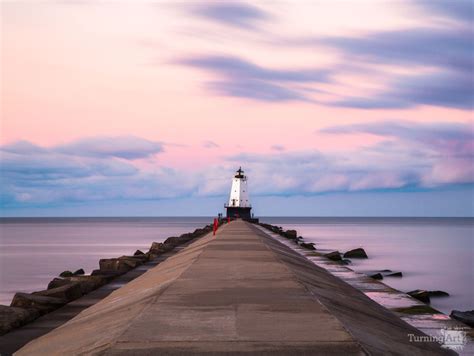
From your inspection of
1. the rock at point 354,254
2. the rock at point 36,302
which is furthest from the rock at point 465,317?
the rock at point 354,254

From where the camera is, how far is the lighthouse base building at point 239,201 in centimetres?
6519

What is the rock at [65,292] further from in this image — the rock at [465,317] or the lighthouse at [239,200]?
Answer: the lighthouse at [239,200]

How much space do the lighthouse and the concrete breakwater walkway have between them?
5576 cm

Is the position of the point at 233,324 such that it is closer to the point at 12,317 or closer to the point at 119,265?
the point at 12,317

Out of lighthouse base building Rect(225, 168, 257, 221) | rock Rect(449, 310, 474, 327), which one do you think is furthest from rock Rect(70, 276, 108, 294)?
lighthouse base building Rect(225, 168, 257, 221)

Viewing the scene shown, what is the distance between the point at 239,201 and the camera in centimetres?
6600

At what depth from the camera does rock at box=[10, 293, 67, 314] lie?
9.27 m

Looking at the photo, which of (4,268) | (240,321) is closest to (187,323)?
(240,321)

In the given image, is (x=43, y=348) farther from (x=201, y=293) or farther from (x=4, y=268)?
(x=4, y=268)

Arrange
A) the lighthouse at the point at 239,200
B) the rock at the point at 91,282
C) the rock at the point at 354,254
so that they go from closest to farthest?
the rock at the point at 91,282 < the rock at the point at 354,254 < the lighthouse at the point at 239,200

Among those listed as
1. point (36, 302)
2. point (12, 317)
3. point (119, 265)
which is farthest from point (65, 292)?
point (119, 265)

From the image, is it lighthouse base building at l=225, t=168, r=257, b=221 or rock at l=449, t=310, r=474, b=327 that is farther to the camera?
lighthouse base building at l=225, t=168, r=257, b=221

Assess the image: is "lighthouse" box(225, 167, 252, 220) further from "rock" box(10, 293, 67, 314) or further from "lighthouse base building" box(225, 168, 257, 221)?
"rock" box(10, 293, 67, 314)

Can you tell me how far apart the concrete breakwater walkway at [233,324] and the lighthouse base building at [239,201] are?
183 ft
